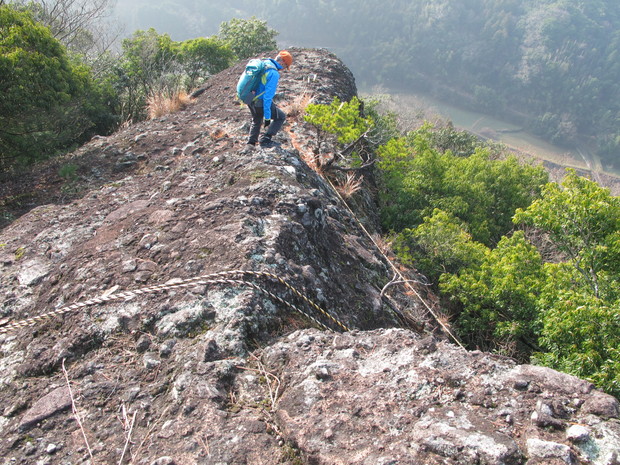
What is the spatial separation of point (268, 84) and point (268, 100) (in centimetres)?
21

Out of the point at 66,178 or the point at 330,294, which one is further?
the point at 66,178

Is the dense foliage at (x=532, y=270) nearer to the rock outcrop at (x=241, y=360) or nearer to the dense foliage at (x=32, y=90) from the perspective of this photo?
the rock outcrop at (x=241, y=360)

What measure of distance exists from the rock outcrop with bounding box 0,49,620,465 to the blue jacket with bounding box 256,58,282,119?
99 cm

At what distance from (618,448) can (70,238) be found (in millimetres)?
5267

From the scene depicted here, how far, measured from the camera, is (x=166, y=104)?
10375mm

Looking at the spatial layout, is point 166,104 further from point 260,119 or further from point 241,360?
point 241,360

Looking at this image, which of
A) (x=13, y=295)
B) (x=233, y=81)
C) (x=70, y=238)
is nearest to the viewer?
(x=13, y=295)

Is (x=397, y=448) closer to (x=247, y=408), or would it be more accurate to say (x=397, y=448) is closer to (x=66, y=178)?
(x=247, y=408)

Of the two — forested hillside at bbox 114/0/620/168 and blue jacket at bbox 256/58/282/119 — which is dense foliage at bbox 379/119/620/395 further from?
forested hillside at bbox 114/0/620/168

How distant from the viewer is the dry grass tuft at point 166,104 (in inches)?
402

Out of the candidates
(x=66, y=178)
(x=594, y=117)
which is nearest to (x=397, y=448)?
(x=66, y=178)

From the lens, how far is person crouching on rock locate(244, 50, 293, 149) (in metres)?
5.59

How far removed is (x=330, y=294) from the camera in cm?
408

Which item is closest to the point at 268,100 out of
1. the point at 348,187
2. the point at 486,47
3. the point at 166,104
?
the point at 348,187
